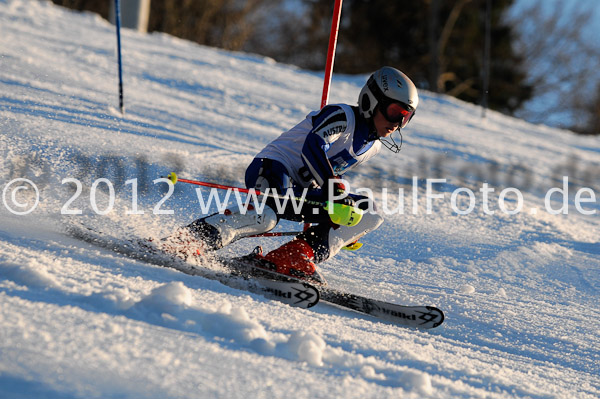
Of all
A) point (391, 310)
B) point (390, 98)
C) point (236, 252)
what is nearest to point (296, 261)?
point (391, 310)

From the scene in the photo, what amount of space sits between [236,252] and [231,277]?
875 millimetres

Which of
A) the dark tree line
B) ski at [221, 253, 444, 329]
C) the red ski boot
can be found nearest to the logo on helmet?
the red ski boot

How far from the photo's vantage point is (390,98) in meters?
3.40

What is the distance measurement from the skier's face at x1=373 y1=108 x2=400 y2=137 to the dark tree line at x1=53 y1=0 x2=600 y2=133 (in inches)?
748

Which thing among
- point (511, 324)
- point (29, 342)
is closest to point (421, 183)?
point (511, 324)

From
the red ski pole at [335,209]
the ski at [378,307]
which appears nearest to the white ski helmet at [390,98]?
the red ski pole at [335,209]

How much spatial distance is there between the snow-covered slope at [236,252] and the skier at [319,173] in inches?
14.1

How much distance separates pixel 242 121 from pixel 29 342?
6114 millimetres

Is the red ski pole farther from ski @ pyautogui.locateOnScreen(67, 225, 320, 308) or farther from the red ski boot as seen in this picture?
ski @ pyautogui.locateOnScreen(67, 225, 320, 308)

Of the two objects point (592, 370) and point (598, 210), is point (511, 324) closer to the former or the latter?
point (592, 370)

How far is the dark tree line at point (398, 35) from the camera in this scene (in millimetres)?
22969

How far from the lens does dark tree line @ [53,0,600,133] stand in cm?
2297

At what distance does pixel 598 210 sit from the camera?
285 inches

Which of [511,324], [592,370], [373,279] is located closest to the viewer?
[592,370]
